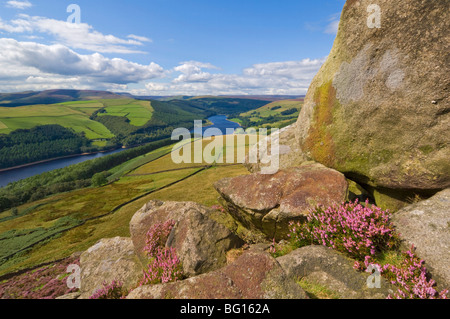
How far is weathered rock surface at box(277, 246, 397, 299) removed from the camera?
629cm

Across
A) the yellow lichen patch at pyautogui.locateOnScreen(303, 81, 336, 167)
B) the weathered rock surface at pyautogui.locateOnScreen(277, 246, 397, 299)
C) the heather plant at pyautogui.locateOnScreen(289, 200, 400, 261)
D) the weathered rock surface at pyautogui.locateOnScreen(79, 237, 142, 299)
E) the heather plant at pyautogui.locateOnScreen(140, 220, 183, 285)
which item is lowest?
the weathered rock surface at pyautogui.locateOnScreen(79, 237, 142, 299)

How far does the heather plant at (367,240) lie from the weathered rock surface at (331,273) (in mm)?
288

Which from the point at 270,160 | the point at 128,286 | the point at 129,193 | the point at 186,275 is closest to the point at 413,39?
the point at 270,160

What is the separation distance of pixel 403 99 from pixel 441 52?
6.67ft

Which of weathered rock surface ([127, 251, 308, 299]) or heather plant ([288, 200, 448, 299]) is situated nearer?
weathered rock surface ([127, 251, 308, 299])

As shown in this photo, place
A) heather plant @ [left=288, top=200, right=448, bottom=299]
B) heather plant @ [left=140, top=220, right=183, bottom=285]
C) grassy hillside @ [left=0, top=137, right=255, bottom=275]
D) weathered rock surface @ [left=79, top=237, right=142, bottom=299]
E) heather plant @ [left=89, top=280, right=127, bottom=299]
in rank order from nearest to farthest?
heather plant @ [left=288, top=200, right=448, bottom=299]
heather plant @ [left=140, top=220, right=183, bottom=285]
heather plant @ [left=89, top=280, right=127, bottom=299]
weathered rock surface @ [left=79, top=237, right=142, bottom=299]
grassy hillside @ [left=0, top=137, right=255, bottom=275]

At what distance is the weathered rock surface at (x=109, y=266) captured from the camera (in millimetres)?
10039

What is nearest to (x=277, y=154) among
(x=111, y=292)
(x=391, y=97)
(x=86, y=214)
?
(x=391, y=97)

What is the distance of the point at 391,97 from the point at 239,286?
10.6 m

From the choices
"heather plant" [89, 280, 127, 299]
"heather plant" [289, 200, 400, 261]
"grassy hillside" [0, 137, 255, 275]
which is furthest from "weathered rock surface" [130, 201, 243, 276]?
"grassy hillside" [0, 137, 255, 275]

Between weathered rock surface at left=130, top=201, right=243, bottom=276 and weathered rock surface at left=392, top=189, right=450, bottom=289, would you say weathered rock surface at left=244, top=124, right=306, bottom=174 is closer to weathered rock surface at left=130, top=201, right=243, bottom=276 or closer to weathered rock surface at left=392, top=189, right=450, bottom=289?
weathered rock surface at left=130, top=201, right=243, bottom=276

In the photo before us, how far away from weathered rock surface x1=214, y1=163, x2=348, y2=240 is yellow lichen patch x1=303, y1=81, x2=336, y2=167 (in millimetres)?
760

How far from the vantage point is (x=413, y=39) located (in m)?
8.99

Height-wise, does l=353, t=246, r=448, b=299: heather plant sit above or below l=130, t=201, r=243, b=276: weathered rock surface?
above
